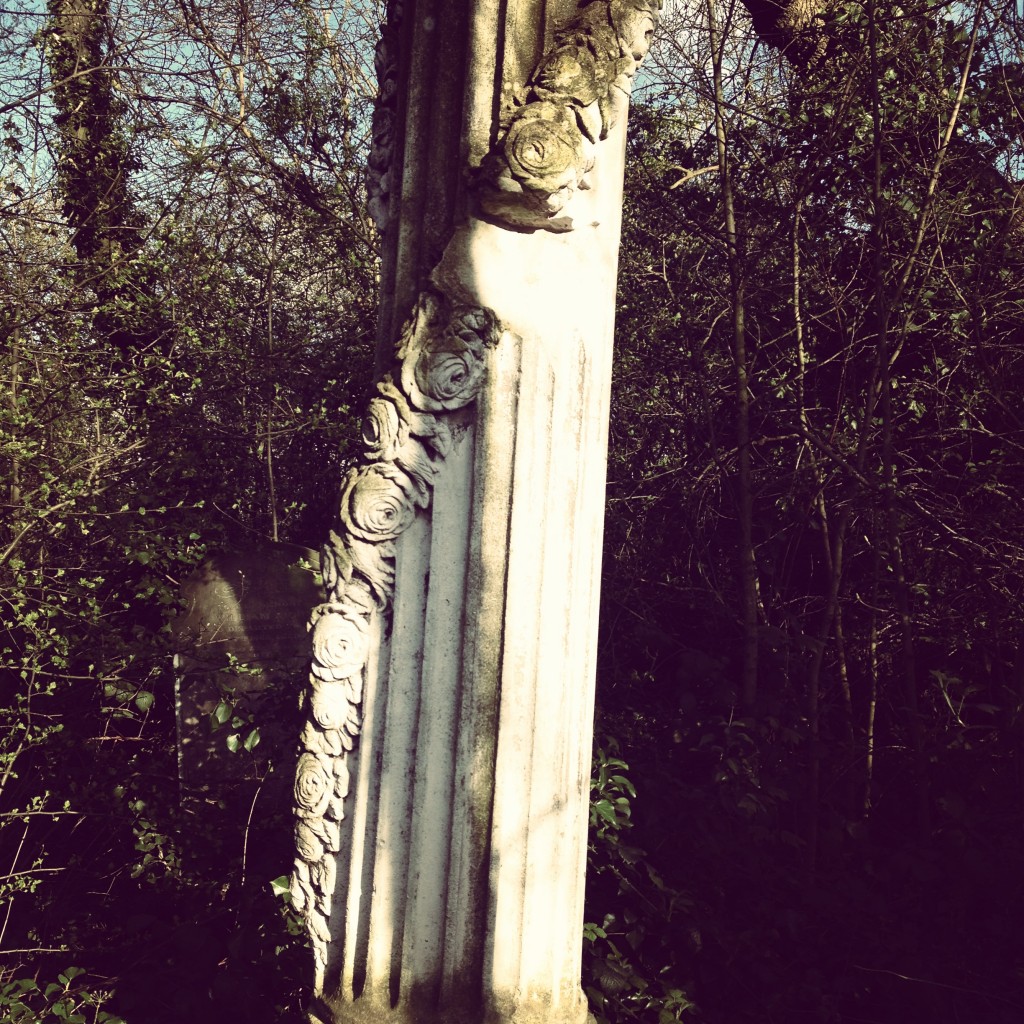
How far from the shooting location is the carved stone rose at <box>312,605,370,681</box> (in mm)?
2184

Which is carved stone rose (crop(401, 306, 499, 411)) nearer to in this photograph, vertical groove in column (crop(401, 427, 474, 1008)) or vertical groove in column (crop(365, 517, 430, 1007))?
vertical groove in column (crop(401, 427, 474, 1008))

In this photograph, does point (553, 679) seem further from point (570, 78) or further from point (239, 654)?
point (239, 654)

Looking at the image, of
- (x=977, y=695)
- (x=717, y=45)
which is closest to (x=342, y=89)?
(x=717, y=45)

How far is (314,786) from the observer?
223 cm

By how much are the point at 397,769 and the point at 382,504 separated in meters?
0.55

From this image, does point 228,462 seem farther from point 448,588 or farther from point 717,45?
point 448,588

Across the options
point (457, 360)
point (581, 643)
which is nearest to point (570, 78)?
point (457, 360)

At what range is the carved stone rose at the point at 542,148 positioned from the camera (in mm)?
2043

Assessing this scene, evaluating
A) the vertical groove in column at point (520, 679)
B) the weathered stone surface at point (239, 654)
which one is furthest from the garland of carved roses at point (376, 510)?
the weathered stone surface at point (239, 654)

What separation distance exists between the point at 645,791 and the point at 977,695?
5.66 ft

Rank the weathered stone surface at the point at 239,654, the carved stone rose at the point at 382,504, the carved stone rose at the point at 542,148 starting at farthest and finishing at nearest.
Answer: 1. the weathered stone surface at the point at 239,654
2. the carved stone rose at the point at 382,504
3. the carved stone rose at the point at 542,148

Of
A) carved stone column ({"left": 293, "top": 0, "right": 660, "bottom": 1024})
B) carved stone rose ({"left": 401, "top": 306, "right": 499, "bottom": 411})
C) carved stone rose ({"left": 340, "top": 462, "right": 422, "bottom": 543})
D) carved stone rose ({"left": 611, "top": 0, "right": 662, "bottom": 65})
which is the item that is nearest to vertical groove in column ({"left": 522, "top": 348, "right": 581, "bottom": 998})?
carved stone column ({"left": 293, "top": 0, "right": 660, "bottom": 1024})

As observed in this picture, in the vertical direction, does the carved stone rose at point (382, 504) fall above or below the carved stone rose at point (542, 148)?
below

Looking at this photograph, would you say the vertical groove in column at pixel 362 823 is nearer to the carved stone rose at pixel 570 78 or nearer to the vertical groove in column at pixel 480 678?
the vertical groove in column at pixel 480 678
